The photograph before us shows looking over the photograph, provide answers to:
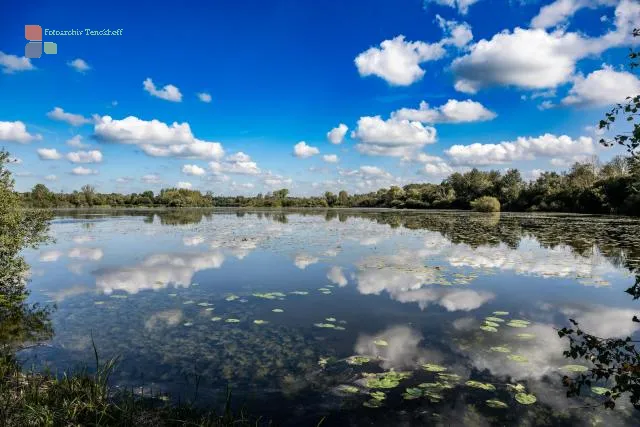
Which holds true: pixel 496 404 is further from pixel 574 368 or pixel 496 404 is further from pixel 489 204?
pixel 489 204

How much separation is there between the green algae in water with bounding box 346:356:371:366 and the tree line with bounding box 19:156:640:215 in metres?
4.27

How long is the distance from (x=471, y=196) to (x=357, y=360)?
8636 cm

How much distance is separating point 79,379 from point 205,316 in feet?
12.0

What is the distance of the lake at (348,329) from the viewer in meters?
5.07

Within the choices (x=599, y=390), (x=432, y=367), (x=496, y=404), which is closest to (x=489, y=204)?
(x=599, y=390)

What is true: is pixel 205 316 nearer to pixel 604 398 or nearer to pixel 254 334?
pixel 254 334

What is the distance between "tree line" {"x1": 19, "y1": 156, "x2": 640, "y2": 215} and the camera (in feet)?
163

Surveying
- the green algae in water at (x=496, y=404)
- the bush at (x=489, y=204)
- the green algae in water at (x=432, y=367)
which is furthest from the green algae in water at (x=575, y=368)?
the bush at (x=489, y=204)

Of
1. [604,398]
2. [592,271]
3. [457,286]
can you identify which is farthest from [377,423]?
[592,271]

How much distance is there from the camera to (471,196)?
8594 centimetres

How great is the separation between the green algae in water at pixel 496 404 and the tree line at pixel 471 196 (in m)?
2.98

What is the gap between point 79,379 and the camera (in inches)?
200

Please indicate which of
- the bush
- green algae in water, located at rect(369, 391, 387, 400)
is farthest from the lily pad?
the bush

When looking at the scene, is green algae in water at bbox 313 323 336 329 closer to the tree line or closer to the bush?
the tree line
